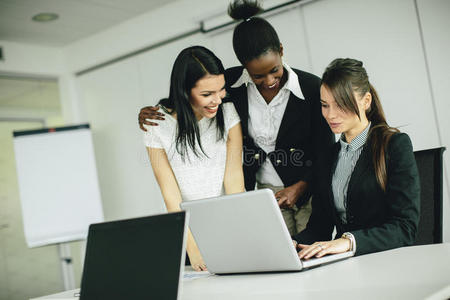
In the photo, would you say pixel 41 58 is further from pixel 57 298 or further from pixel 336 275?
pixel 336 275

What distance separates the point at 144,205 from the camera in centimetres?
518

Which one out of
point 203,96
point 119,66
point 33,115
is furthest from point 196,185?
point 33,115

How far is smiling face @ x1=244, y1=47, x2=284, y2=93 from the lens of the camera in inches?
77.1

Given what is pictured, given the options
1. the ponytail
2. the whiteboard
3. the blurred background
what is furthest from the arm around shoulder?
the whiteboard

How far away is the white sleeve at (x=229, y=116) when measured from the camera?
7.00 feet

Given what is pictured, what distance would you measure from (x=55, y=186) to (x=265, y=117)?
323cm

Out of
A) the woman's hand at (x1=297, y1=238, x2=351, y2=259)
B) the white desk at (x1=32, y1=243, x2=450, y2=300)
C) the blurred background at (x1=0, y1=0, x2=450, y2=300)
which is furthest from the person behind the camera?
the blurred background at (x1=0, y1=0, x2=450, y2=300)

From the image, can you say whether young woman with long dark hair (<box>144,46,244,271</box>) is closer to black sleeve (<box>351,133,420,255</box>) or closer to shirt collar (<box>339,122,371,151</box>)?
shirt collar (<box>339,122,371,151</box>)

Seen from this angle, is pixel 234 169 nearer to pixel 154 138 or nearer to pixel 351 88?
pixel 154 138

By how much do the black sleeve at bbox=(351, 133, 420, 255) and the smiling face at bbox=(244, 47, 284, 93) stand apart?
557mm

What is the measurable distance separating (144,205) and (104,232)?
4.01 meters

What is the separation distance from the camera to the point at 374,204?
1694mm

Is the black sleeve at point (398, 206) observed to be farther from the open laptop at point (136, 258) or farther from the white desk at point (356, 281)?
the open laptop at point (136, 258)

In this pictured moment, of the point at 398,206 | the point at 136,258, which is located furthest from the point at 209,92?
the point at 136,258
